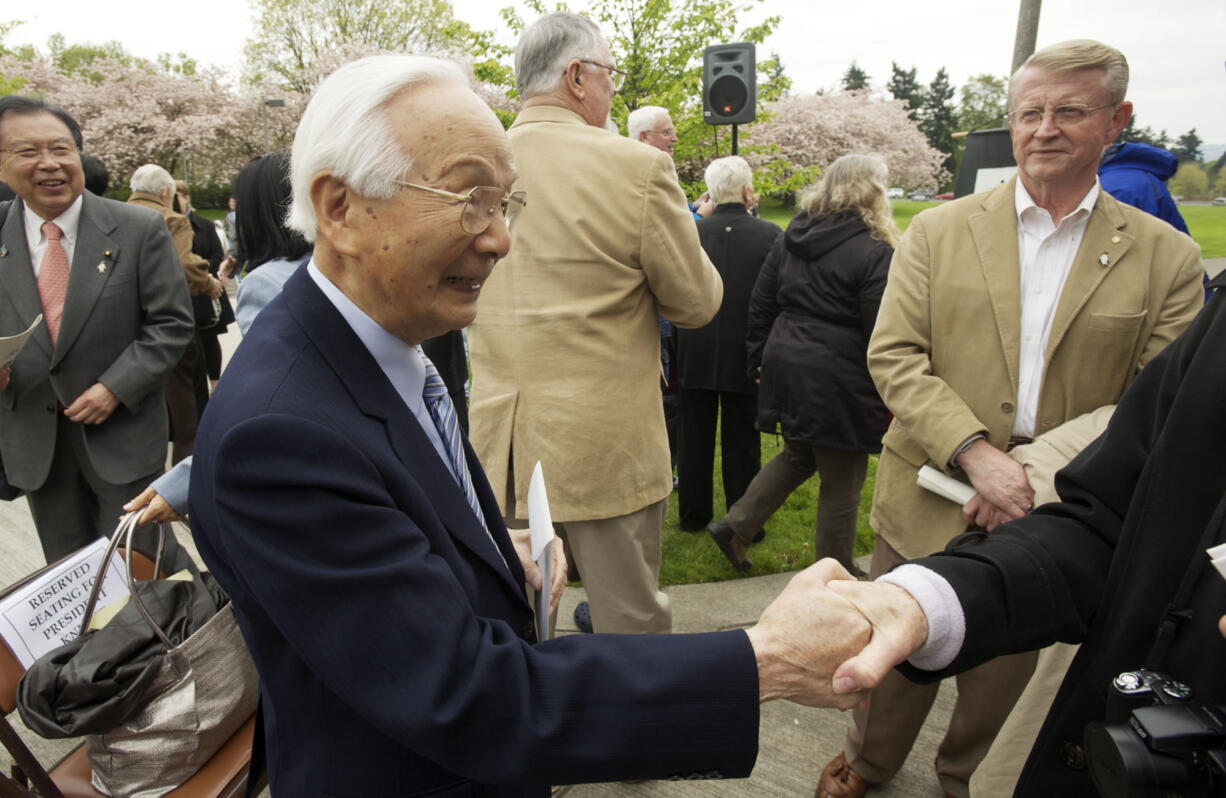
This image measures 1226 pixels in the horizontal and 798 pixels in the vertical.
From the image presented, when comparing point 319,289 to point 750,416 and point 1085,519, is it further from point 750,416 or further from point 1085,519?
point 750,416

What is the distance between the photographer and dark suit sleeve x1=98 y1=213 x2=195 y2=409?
3152mm

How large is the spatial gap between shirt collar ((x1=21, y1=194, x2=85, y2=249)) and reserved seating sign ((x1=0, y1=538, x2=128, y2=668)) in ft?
5.70

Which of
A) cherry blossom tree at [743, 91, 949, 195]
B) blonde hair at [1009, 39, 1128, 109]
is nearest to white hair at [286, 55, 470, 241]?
blonde hair at [1009, 39, 1128, 109]

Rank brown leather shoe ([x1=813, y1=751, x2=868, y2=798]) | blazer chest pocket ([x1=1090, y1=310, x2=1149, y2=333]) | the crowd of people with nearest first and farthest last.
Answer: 1. the crowd of people
2. blazer chest pocket ([x1=1090, y1=310, x2=1149, y2=333])
3. brown leather shoe ([x1=813, y1=751, x2=868, y2=798])

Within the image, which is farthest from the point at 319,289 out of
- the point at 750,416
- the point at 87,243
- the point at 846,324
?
the point at 750,416

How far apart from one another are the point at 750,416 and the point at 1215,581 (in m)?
3.71

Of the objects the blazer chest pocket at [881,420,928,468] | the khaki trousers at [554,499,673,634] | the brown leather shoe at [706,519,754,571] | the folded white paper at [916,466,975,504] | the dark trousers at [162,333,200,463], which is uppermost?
the blazer chest pocket at [881,420,928,468]

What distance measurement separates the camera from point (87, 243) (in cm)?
314

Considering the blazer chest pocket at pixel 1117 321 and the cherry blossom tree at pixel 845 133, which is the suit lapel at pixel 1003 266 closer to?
the blazer chest pocket at pixel 1117 321

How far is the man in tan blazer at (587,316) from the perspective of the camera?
256 cm

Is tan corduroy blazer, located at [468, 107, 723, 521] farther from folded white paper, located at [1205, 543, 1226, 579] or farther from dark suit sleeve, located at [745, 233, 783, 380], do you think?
folded white paper, located at [1205, 543, 1226, 579]

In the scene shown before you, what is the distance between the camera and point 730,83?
6.34 metres

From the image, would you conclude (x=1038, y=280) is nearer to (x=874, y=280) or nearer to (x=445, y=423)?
(x=874, y=280)

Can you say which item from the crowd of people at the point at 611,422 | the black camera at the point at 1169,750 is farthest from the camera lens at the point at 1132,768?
the crowd of people at the point at 611,422
